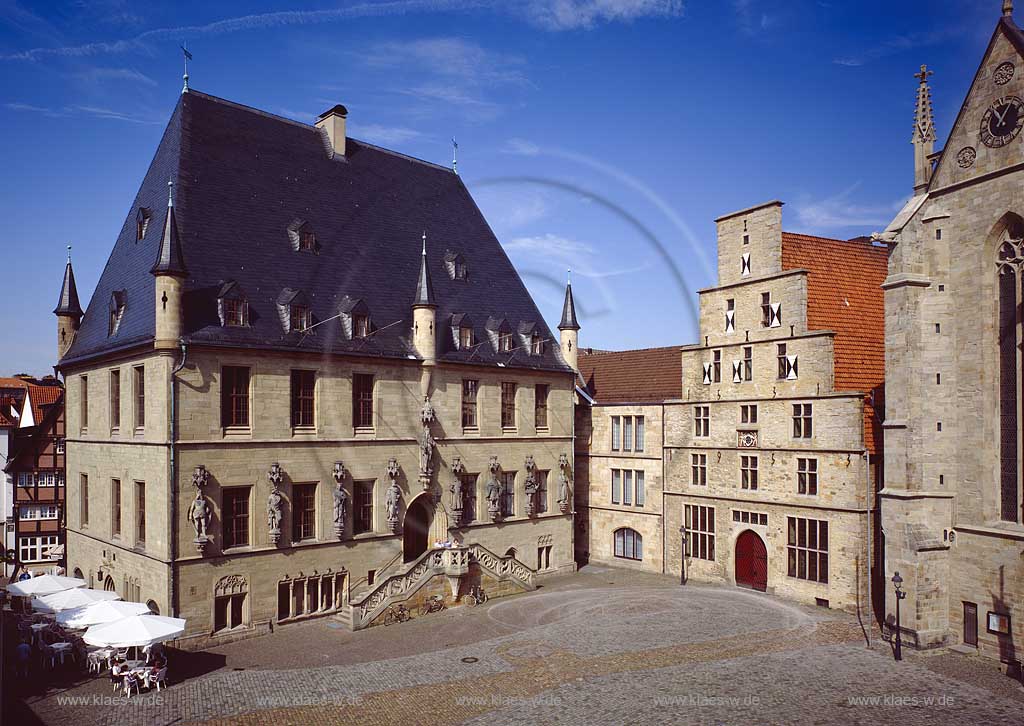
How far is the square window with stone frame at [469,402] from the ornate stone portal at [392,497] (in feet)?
14.8

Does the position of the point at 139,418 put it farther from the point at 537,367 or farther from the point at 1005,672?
the point at 1005,672

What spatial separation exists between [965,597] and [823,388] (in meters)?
9.26

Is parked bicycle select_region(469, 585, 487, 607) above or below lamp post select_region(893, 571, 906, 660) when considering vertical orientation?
below

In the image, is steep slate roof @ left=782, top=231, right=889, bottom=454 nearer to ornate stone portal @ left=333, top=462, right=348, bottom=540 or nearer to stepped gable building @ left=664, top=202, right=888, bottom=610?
stepped gable building @ left=664, top=202, right=888, bottom=610

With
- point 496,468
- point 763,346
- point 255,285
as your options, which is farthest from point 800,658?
A: point 255,285

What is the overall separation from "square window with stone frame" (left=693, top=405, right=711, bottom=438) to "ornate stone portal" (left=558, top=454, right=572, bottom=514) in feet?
22.3

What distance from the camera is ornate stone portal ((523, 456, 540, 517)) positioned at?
127 feet

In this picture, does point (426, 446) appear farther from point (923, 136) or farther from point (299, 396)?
point (923, 136)

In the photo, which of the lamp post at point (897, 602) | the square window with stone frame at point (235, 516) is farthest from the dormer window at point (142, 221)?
the lamp post at point (897, 602)

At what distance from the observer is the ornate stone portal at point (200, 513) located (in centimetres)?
2745

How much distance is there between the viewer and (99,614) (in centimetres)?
2470

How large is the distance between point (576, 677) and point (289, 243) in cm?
2032

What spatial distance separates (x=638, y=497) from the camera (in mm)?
40594

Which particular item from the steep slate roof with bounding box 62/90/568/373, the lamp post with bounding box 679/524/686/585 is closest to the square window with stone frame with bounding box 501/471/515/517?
the steep slate roof with bounding box 62/90/568/373
